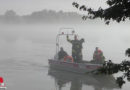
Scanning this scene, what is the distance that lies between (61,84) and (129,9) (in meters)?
7.64

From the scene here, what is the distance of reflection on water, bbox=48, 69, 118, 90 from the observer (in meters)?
10.5

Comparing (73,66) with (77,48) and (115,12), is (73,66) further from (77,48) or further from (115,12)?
(115,12)

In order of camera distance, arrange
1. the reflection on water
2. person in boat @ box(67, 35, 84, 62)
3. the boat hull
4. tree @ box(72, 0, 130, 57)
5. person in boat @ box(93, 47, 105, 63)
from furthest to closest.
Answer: person in boat @ box(67, 35, 84, 62), person in boat @ box(93, 47, 105, 63), the boat hull, the reflection on water, tree @ box(72, 0, 130, 57)

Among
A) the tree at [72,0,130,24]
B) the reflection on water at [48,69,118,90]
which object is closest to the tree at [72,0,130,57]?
the tree at [72,0,130,24]

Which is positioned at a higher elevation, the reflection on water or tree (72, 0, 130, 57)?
tree (72, 0, 130, 57)

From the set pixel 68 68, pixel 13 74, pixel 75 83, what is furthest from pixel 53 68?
pixel 75 83

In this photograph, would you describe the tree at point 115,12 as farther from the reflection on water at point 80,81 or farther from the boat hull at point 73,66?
the boat hull at point 73,66

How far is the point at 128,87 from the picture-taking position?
33.3ft

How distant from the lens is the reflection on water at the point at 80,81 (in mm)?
10469

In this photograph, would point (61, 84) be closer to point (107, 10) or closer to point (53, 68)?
point (53, 68)

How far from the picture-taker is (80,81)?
37.2 ft

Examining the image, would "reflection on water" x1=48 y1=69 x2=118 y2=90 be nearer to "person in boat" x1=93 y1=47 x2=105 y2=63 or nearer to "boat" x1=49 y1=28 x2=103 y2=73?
"boat" x1=49 y1=28 x2=103 y2=73

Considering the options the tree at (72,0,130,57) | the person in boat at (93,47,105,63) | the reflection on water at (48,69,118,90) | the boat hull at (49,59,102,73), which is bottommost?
the reflection on water at (48,69,118,90)

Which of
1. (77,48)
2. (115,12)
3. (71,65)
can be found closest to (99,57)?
(77,48)
